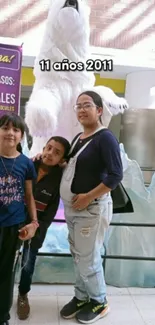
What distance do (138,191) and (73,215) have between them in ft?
2.56

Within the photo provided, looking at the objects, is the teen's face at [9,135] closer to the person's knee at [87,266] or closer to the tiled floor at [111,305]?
the person's knee at [87,266]

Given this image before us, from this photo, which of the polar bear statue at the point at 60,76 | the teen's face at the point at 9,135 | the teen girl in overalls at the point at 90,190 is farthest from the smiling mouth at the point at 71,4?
the teen's face at the point at 9,135

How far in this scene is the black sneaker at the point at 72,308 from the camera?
174cm

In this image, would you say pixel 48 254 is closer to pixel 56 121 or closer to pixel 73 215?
pixel 73 215

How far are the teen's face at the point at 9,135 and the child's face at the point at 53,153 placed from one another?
210 millimetres

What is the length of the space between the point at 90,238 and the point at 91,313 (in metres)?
0.40

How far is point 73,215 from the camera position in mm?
1633

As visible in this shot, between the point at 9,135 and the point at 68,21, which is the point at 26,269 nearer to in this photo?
the point at 9,135

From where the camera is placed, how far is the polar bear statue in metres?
2.11

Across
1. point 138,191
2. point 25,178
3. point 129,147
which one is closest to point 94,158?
point 25,178

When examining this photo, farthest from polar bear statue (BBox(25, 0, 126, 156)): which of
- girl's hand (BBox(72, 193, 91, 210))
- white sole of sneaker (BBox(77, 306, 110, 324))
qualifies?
white sole of sneaker (BBox(77, 306, 110, 324))

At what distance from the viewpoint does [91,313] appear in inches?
67.0

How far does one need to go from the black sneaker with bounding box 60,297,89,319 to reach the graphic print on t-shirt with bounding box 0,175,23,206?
2.27 feet

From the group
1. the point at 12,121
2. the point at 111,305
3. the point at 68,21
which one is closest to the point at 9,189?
the point at 12,121
